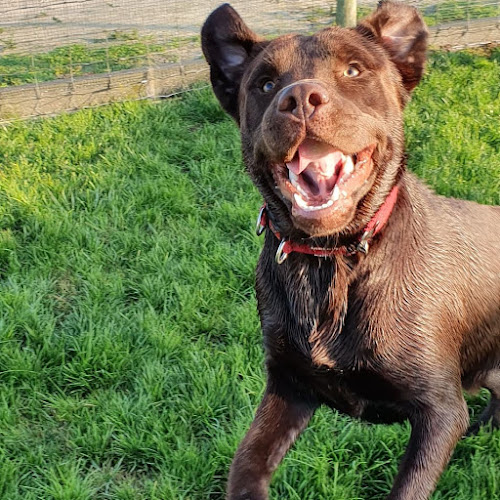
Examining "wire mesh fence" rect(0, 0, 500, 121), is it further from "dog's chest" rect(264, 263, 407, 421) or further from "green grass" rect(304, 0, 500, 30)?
"dog's chest" rect(264, 263, 407, 421)

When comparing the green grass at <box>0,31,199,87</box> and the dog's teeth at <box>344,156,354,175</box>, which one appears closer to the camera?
the dog's teeth at <box>344,156,354,175</box>

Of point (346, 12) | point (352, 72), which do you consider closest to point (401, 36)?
point (352, 72)

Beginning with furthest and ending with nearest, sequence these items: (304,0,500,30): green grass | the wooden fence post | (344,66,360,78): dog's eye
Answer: (304,0,500,30): green grass
the wooden fence post
(344,66,360,78): dog's eye

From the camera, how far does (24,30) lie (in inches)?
262

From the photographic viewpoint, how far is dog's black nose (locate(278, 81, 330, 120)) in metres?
2.30

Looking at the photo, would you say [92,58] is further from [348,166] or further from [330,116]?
[330,116]

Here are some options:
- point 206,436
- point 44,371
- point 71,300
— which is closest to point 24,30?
point 71,300

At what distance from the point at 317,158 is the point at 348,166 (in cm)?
11

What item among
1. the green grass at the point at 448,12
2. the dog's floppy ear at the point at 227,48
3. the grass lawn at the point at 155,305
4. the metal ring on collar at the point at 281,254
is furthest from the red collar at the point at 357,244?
the green grass at the point at 448,12

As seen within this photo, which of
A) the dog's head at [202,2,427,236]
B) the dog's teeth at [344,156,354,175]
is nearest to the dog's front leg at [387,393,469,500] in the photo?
the dog's head at [202,2,427,236]

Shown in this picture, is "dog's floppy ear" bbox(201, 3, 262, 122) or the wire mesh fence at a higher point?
"dog's floppy ear" bbox(201, 3, 262, 122)

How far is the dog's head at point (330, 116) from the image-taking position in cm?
237

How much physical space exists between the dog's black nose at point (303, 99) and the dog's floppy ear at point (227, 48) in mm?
731

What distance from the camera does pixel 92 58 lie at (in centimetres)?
648
